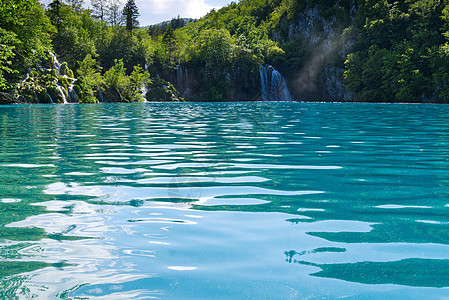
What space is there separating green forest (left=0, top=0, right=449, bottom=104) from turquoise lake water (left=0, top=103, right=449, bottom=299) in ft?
127

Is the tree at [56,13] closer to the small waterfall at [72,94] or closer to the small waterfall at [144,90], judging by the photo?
the small waterfall at [144,90]

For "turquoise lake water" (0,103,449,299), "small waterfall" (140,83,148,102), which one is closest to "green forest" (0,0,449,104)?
"small waterfall" (140,83,148,102)

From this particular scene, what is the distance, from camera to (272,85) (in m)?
70.1

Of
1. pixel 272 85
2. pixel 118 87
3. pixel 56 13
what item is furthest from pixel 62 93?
pixel 272 85

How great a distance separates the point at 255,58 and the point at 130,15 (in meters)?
30.5

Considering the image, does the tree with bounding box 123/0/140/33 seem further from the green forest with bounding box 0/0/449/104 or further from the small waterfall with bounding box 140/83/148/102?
the small waterfall with bounding box 140/83/148/102

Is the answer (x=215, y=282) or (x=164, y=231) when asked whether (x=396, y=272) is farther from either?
(x=164, y=231)

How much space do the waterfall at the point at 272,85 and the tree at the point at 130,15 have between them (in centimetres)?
3178

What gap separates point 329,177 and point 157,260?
11.3 ft

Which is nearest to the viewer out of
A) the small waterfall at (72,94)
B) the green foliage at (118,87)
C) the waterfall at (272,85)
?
the small waterfall at (72,94)

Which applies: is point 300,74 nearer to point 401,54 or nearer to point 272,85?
point 272,85

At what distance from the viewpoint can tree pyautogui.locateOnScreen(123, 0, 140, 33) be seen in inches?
3140

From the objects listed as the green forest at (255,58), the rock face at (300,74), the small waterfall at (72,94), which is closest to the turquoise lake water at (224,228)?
the green forest at (255,58)

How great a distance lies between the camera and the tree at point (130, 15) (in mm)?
79750
